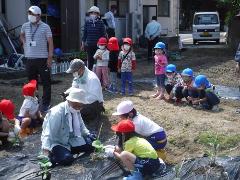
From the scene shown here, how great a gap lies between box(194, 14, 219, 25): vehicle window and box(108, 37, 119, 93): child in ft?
60.2

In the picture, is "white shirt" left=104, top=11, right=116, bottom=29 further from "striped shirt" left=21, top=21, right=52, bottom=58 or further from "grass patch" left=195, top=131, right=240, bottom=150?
"grass patch" left=195, top=131, right=240, bottom=150

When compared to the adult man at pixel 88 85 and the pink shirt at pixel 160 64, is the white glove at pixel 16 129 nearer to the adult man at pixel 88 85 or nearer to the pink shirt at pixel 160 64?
the adult man at pixel 88 85

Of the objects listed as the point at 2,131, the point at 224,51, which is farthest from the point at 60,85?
the point at 224,51

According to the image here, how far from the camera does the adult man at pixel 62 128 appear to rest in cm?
641

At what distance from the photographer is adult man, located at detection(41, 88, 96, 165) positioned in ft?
21.0

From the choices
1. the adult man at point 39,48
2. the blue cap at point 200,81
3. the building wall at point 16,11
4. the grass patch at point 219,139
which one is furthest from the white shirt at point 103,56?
the building wall at point 16,11

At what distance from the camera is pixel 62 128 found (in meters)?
6.54

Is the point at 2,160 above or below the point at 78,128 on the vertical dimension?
below

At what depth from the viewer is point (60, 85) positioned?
481 inches

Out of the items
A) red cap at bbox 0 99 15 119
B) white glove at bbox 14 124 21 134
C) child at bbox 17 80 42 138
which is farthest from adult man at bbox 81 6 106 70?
white glove at bbox 14 124 21 134

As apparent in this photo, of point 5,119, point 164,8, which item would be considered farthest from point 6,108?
point 164,8

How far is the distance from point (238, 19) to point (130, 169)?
18.1 m

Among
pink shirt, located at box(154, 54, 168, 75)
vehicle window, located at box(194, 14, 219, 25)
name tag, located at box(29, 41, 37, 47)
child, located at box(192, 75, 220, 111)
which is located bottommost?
child, located at box(192, 75, 220, 111)

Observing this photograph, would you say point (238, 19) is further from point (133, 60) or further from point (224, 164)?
point (224, 164)
